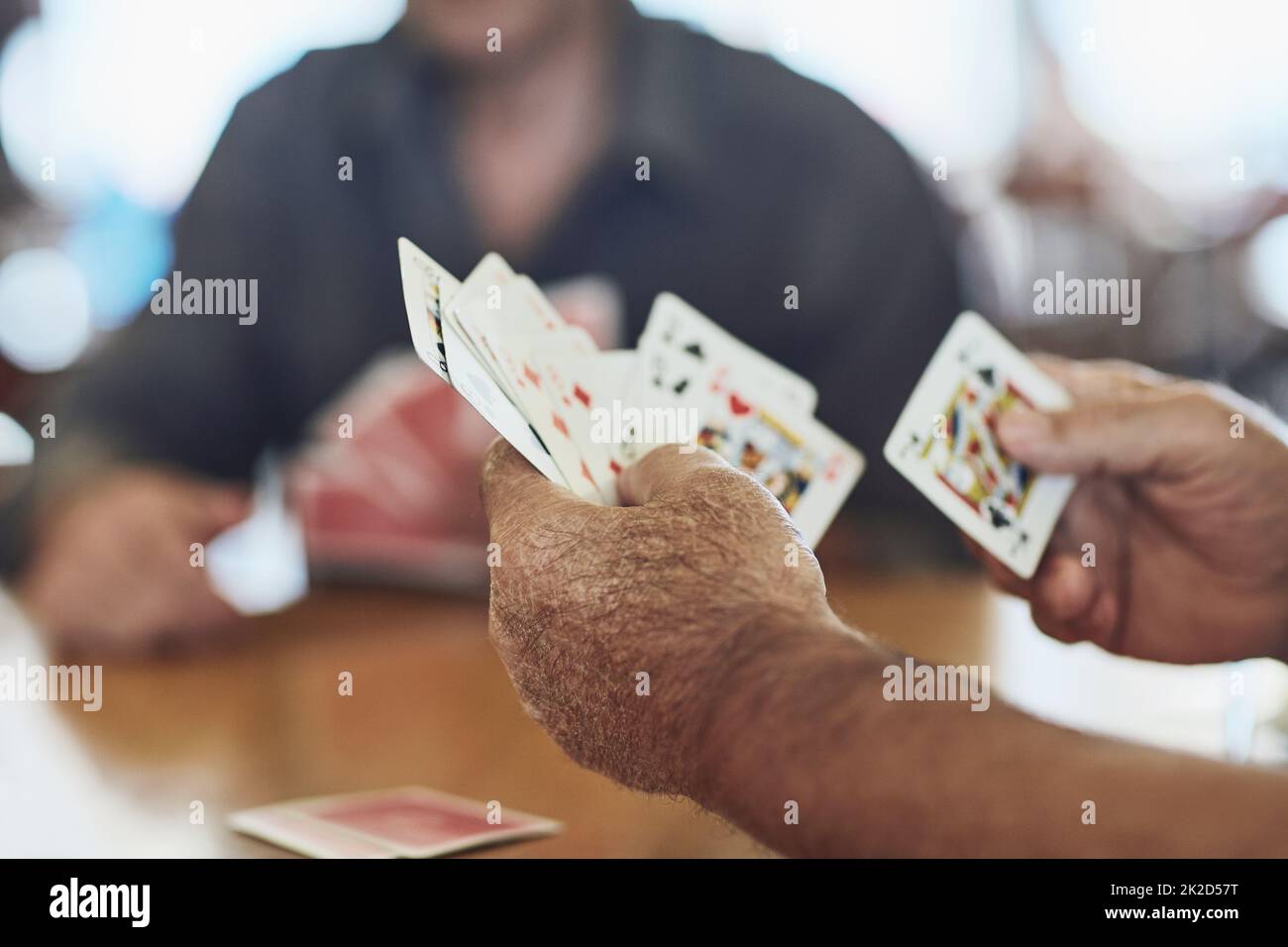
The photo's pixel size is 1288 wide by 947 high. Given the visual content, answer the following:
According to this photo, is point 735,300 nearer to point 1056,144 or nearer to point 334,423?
point 334,423

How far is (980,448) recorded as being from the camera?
1107 millimetres

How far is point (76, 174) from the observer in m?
5.88

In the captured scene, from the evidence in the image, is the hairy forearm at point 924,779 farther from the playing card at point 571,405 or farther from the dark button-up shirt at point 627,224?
the dark button-up shirt at point 627,224

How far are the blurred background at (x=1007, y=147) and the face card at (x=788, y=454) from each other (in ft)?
11.8

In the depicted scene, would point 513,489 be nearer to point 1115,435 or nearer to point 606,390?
point 606,390

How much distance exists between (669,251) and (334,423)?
80 cm

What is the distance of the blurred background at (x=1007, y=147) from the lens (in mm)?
5176

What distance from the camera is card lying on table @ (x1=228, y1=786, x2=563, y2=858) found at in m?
0.75

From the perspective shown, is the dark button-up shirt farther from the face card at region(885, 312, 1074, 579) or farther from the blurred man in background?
the face card at region(885, 312, 1074, 579)

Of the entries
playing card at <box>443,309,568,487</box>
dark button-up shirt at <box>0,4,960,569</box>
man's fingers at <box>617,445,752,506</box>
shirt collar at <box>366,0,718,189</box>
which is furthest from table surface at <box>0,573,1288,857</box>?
shirt collar at <box>366,0,718,189</box>

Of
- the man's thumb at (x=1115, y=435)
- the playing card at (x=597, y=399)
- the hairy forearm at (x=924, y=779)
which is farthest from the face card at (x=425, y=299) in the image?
the man's thumb at (x=1115, y=435)

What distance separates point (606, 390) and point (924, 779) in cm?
55

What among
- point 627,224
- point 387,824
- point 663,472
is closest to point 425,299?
point 663,472

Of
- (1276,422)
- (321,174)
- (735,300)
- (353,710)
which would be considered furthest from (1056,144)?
(353,710)
